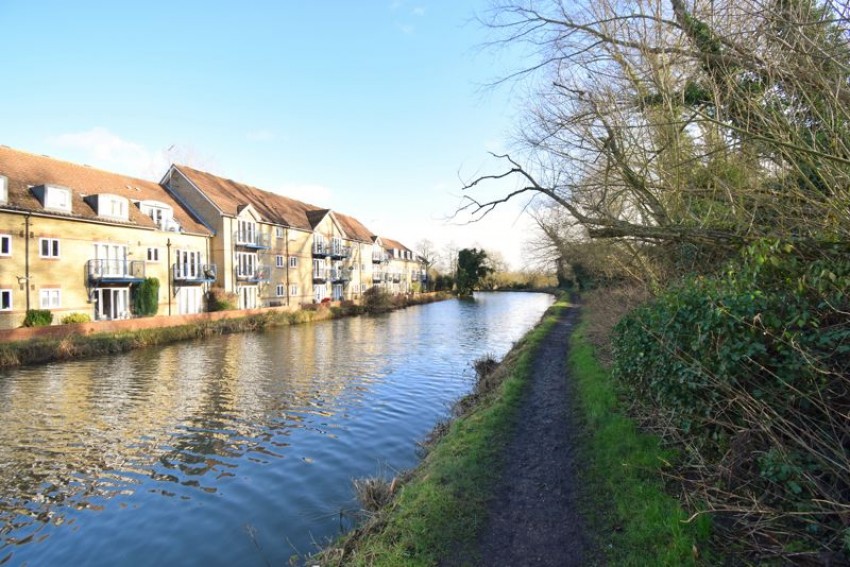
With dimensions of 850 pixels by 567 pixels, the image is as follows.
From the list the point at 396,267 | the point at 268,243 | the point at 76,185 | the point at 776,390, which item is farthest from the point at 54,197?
the point at 396,267

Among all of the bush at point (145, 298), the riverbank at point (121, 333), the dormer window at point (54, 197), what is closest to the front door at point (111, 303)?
the bush at point (145, 298)

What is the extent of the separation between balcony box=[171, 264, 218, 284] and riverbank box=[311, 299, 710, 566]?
24.2m

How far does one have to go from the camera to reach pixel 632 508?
465 centimetres

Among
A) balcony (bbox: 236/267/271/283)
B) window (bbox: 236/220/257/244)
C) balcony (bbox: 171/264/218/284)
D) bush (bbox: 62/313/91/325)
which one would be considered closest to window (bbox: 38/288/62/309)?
bush (bbox: 62/313/91/325)

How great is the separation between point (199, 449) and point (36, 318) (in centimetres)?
1582

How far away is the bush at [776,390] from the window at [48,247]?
992 inches

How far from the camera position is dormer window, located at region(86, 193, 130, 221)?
75.6ft

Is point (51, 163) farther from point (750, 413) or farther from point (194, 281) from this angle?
point (750, 413)

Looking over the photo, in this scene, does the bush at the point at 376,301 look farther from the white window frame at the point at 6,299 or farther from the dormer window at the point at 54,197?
the white window frame at the point at 6,299

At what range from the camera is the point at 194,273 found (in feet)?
92.8

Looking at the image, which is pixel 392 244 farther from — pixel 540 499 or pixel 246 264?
pixel 540 499

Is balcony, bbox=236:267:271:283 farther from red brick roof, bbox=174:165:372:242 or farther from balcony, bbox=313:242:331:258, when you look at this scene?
balcony, bbox=313:242:331:258

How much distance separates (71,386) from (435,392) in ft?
34.3

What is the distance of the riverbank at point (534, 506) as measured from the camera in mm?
4195
